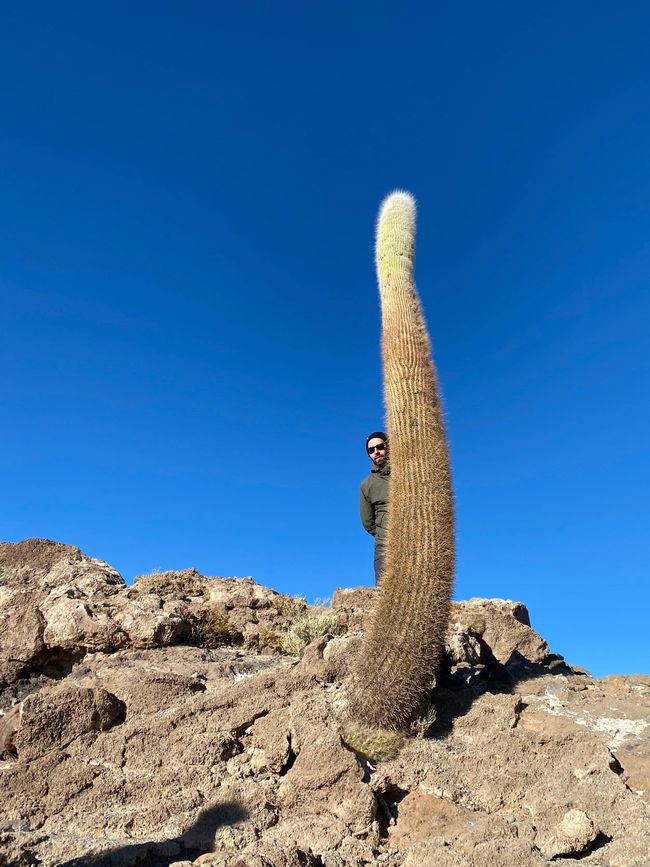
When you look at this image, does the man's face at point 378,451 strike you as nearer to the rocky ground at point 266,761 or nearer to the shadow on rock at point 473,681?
the rocky ground at point 266,761

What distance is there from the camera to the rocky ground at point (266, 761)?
355 cm

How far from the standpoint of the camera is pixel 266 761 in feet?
13.7

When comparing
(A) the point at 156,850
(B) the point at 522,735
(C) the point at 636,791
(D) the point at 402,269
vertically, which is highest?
(D) the point at 402,269

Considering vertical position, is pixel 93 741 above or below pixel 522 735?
below

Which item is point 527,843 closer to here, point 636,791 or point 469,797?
point 469,797

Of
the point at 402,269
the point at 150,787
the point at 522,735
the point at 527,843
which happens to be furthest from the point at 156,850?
the point at 402,269

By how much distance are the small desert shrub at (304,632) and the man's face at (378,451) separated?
1720 millimetres

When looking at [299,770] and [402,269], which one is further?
[402,269]

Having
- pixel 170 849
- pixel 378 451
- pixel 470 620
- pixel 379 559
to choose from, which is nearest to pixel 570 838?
pixel 170 849

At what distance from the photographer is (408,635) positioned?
Result: 450 cm

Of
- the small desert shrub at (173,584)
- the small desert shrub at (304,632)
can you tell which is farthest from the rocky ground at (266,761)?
the small desert shrub at (173,584)

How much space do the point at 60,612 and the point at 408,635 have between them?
3145 millimetres

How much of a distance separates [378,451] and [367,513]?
0.57 meters

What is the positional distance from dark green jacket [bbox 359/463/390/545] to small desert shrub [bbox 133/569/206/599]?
92.9 inches
